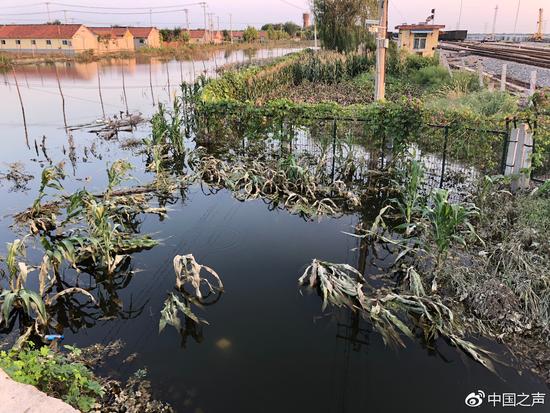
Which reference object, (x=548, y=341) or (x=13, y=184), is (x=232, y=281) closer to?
(x=548, y=341)

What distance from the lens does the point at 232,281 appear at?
19.7 feet

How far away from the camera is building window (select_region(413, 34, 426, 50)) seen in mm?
32000

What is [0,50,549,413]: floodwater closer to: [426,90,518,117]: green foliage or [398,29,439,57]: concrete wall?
[426,90,518,117]: green foliage

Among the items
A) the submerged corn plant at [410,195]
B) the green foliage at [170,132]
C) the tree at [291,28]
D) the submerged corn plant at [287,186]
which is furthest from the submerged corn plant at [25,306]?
the tree at [291,28]

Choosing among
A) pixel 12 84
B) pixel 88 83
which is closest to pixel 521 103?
pixel 88 83

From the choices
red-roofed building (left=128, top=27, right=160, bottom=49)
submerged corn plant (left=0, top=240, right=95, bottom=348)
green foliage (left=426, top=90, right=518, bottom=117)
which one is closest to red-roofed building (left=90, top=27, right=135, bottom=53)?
red-roofed building (left=128, top=27, right=160, bottom=49)

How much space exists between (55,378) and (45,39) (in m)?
58.6

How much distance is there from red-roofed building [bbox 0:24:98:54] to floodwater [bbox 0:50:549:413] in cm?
5132

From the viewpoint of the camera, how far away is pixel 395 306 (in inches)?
202

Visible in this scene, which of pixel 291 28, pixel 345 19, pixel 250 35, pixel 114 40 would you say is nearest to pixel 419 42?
pixel 345 19

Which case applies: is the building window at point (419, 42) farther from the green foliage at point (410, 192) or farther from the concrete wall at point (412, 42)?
the green foliage at point (410, 192)

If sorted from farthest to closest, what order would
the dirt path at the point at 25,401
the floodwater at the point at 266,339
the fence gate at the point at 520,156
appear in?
the fence gate at the point at 520,156 → the floodwater at the point at 266,339 → the dirt path at the point at 25,401

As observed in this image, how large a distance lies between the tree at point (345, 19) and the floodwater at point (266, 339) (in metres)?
22.6

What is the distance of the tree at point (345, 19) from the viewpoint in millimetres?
27469
